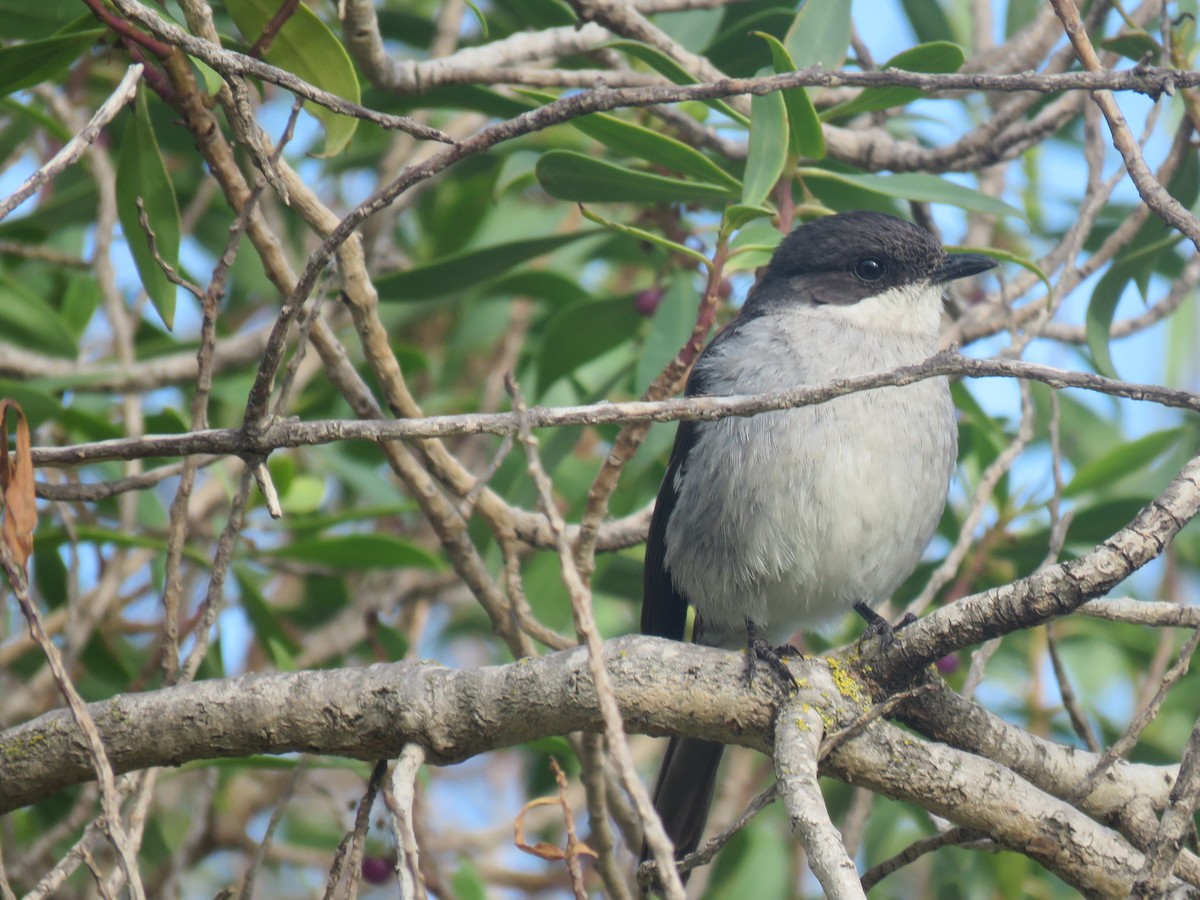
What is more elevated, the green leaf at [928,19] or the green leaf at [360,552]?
the green leaf at [928,19]

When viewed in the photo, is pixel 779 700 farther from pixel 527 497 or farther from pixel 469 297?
pixel 469 297

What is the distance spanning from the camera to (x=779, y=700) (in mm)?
2727

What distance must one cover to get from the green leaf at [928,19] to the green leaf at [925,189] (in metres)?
1.53

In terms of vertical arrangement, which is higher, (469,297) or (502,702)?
(469,297)

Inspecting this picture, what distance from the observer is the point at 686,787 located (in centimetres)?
410

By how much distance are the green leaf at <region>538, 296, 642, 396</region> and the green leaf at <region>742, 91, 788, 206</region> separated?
1.23 m

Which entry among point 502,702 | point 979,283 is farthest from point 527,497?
point 979,283

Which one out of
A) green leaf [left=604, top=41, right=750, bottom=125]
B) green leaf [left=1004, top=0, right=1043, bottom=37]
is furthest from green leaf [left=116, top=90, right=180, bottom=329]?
green leaf [left=1004, top=0, right=1043, bottom=37]

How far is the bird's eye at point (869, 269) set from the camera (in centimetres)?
451

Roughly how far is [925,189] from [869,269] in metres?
0.72

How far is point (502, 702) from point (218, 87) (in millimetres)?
1527

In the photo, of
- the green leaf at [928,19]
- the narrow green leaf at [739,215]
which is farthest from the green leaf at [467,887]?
the green leaf at [928,19]

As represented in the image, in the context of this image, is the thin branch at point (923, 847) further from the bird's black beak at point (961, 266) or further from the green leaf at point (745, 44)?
the green leaf at point (745, 44)

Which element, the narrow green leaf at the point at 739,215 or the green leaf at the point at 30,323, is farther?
the green leaf at the point at 30,323
